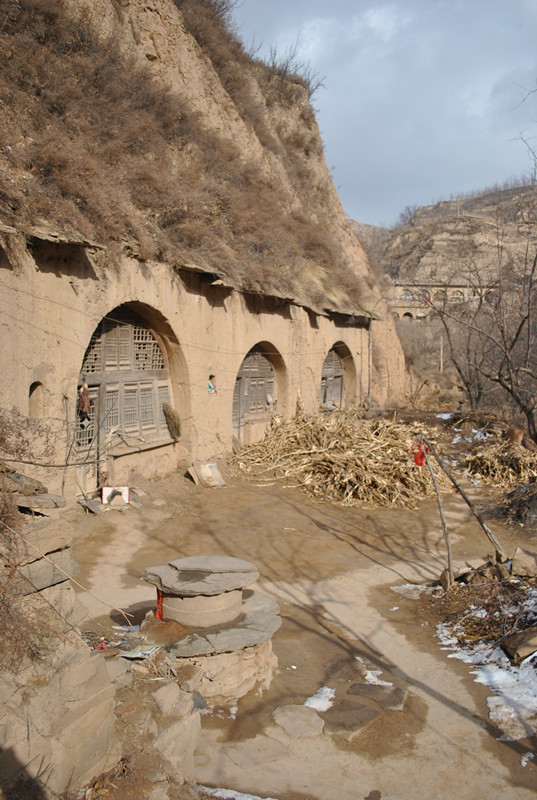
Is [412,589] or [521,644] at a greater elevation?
[521,644]

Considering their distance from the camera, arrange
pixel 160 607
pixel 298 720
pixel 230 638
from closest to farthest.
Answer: pixel 298 720
pixel 230 638
pixel 160 607

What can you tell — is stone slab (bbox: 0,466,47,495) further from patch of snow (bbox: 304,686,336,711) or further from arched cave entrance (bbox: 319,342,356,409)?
arched cave entrance (bbox: 319,342,356,409)

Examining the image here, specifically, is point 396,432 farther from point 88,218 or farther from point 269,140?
point 269,140

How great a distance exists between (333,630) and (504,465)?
8751 millimetres

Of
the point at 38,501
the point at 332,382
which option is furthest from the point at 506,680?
the point at 332,382

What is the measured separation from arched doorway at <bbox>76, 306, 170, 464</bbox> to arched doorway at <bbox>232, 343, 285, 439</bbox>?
10.2 ft

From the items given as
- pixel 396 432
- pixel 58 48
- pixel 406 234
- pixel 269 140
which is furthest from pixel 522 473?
pixel 406 234

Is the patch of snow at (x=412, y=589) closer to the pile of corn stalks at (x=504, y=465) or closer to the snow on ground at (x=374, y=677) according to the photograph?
the snow on ground at (x=374, y=677)

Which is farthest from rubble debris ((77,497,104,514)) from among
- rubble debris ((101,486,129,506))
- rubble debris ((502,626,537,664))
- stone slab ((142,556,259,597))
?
rubble debris ((502,626,537,664))

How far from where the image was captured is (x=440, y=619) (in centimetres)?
732

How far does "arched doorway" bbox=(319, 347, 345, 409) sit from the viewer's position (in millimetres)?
20672

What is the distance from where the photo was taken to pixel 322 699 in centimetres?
549

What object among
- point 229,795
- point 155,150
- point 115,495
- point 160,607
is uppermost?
point 155,150

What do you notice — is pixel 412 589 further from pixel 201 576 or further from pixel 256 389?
pixel 256 389
